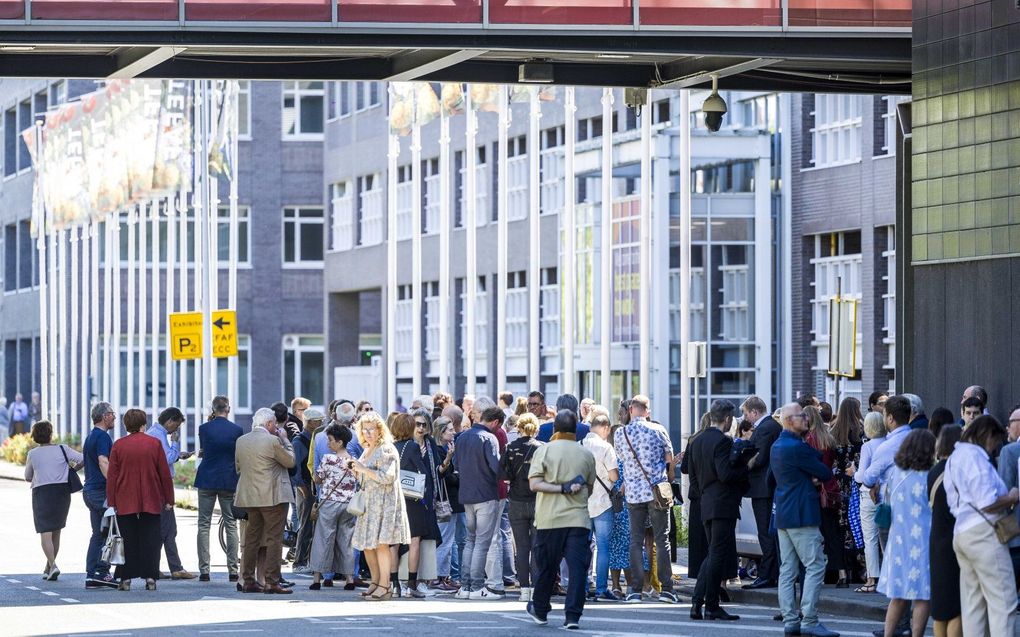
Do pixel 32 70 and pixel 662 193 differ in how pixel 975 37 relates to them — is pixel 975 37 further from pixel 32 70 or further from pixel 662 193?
pixel 662 193

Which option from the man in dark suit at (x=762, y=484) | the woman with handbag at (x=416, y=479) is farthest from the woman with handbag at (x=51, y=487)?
the man in dark suit at (x=762, y=484)

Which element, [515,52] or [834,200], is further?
[834,200]

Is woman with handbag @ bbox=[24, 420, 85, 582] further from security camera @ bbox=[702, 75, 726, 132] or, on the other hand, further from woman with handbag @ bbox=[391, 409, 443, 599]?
security camera @ bbox=[702, 75, 726, 132]

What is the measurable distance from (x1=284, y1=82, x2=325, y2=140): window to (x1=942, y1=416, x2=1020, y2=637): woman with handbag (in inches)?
2215

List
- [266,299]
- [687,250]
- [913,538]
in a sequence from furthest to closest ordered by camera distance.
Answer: [266,299] → [687,250] → [913,538]

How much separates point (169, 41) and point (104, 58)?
5.73ft

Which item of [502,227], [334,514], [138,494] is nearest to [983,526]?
[334,514]

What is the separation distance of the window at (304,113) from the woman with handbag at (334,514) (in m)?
48.8

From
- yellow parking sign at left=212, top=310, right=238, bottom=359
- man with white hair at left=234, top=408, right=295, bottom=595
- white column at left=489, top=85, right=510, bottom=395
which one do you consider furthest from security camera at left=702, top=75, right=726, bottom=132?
yellow parking sign at left=212, top=310, right=238, bottom=359

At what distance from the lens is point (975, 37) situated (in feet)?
64.8

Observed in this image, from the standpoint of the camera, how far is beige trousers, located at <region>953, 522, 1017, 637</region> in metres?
13.4

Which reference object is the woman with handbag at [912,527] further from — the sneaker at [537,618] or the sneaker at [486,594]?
the sneaker at [486,594]

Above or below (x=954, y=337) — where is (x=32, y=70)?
above

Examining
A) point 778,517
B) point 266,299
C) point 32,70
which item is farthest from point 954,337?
point 266,299
